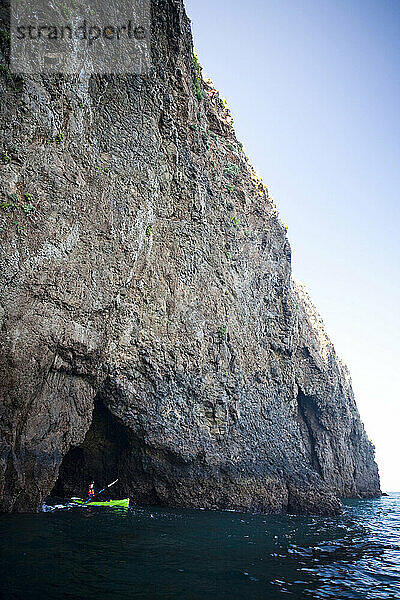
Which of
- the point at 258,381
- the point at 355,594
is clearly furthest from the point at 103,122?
the point at 355,594

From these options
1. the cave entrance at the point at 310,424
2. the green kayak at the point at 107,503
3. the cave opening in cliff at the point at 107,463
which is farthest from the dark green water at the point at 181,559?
the cave entrance at the point at 310,424

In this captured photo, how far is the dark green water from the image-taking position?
25.5 ft

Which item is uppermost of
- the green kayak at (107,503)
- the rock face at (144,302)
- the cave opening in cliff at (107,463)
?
the rock face at (144,302)

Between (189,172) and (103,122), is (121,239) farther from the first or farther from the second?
(189,172)

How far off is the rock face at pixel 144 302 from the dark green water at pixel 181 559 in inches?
130

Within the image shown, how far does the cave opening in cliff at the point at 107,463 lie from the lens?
20047mm

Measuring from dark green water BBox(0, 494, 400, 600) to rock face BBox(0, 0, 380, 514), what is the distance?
10.9ft

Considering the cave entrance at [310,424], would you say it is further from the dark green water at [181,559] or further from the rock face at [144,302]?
the dark green water at [181,559]

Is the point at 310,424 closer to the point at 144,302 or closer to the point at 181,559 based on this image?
the point at 144,302

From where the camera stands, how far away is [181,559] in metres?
10.3

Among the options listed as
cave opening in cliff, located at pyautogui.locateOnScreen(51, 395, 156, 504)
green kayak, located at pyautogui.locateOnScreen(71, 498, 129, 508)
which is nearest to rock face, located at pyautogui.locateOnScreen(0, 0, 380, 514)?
cave opening in cliff, located at pyautogui.locateOnScreen(51, 395, 156, 504)

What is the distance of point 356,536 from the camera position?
16.9 m

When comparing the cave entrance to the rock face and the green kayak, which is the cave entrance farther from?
the green kayak

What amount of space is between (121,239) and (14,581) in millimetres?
13026
